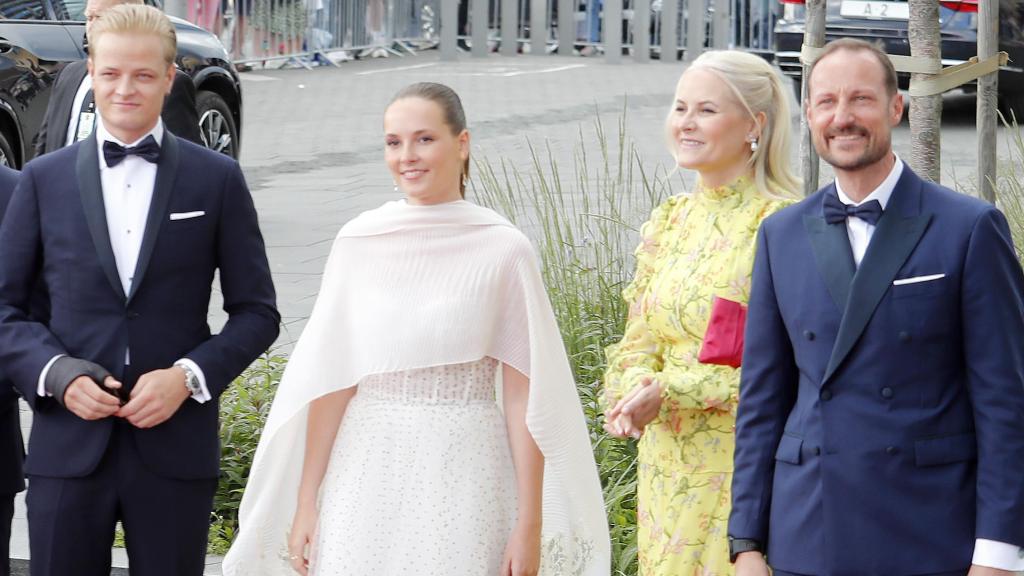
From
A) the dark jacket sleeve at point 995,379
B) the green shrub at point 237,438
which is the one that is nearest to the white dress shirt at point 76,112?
the green shrub at point 237,438

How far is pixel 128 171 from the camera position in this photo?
3.67m

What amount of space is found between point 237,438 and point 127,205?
236 centimetres

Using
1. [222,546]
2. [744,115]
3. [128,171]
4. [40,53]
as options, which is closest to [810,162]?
[744,115]

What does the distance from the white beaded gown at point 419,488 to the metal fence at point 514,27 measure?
65.1ft

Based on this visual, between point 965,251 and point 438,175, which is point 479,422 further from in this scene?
point 965,251

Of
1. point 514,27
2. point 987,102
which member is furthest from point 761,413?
point 514,27

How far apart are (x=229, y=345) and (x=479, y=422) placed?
645mm

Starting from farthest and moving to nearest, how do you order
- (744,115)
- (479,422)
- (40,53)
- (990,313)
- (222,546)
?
(40,53) < (222,546) < (744,115) < (479,422) < (990,313)

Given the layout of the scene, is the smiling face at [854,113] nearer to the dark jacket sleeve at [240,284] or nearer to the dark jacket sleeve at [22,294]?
the dark jacket sleeve at [240,284]

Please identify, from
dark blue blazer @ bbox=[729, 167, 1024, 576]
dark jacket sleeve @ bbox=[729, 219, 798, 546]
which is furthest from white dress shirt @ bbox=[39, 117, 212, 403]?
dark blue blazer @ bbox=[729, 167, 1024, 576]

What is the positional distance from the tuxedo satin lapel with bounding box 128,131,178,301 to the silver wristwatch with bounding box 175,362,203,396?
0.19 meters

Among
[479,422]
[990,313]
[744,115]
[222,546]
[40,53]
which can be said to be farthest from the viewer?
[40,53]

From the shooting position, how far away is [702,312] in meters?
3.59

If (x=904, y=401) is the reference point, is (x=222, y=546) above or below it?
below
